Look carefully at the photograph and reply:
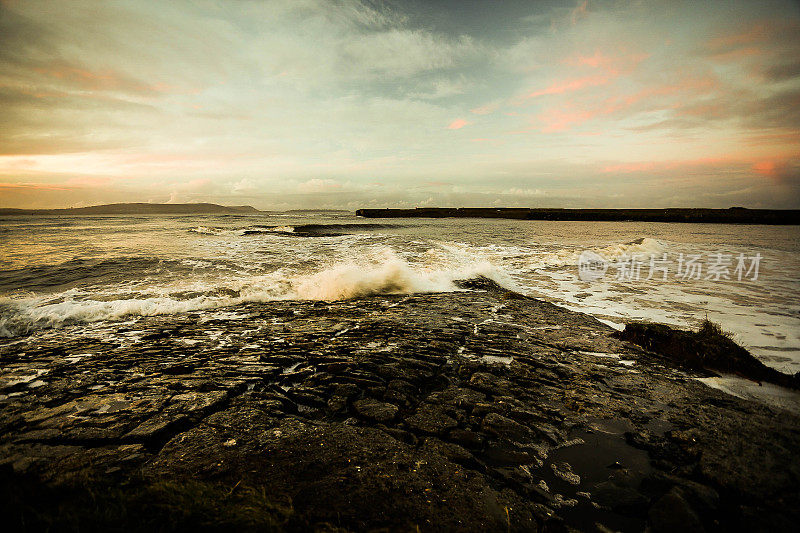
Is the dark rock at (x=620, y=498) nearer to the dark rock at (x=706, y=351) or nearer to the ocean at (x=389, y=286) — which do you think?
the dark rock at (x=706, y=351)

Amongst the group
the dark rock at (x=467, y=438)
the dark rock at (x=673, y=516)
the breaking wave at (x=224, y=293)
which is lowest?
the breaking wave at (x=224, y=293)

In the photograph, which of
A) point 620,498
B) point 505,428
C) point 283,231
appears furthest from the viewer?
point 283,231

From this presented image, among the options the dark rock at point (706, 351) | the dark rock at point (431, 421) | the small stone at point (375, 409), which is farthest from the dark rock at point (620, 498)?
the dark rock at point (706, 351)

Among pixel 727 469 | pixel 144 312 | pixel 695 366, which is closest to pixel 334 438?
pixel 727 469

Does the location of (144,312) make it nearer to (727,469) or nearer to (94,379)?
(94,379)

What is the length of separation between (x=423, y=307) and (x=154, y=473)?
279 inches

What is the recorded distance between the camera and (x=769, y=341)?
6.38 meters

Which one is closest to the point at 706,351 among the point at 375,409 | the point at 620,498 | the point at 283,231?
the point at 620,498

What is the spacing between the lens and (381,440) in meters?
3.30

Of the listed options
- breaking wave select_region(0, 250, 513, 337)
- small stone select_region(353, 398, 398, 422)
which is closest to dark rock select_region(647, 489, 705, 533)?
small stone select_region(353, 398, 398, 422)

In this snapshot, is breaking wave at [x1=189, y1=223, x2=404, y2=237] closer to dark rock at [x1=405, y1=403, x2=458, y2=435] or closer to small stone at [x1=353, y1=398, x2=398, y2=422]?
small stone at [x1=353, y1=398, x2=398, y2=422]

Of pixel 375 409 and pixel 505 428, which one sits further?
pixel 375 409

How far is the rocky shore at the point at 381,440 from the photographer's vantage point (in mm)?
2369

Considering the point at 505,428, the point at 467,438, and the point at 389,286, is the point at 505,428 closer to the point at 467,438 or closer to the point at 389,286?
the point at 467,438
